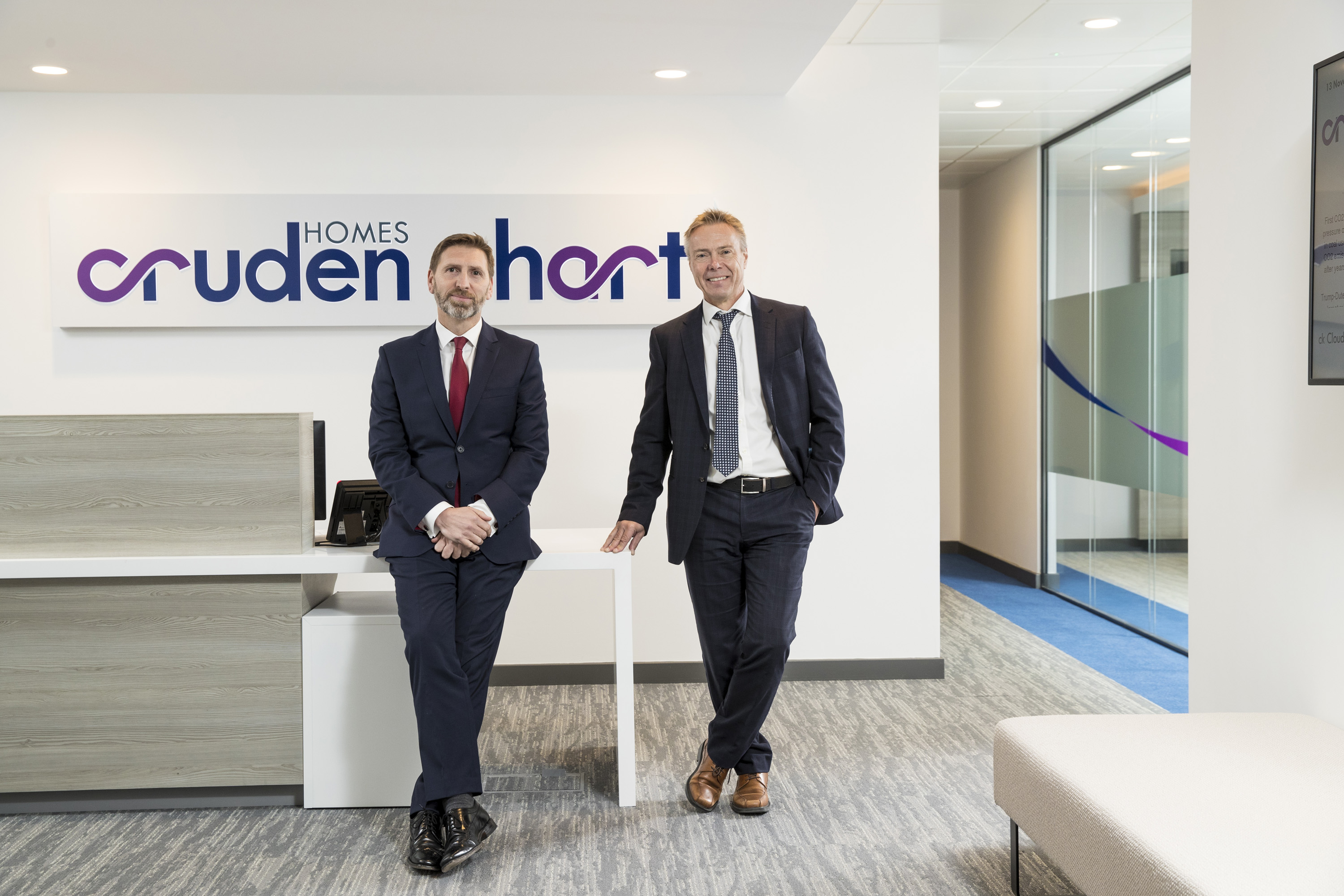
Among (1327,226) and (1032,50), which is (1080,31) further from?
(1327,226)

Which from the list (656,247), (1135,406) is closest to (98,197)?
(656,247)

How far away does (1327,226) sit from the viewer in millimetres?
2479

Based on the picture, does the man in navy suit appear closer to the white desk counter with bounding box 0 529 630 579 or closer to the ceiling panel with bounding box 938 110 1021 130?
the white desk counter with bounding box 0 529 630 579

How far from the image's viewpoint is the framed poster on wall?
2418mm

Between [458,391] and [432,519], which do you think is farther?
[458,391]

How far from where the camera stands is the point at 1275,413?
280 cm

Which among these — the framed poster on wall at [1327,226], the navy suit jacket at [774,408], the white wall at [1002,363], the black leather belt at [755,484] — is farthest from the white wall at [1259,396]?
the white wall at [1002,363]

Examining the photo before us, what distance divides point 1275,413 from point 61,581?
375 centimetres

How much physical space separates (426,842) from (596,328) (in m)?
2.57

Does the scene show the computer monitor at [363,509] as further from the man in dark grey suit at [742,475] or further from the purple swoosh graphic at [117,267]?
the purple swoosh graphic at [117,267]

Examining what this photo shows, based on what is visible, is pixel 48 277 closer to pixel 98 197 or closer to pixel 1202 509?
pixel 98 197

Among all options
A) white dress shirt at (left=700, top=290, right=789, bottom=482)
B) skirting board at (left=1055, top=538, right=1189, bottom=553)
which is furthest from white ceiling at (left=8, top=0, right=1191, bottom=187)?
skirting board at (left=1055, top=538, right=1189, bottom=553)

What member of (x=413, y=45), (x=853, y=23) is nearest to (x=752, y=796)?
(x=413, y=45)

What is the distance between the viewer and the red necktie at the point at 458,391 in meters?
3.04
